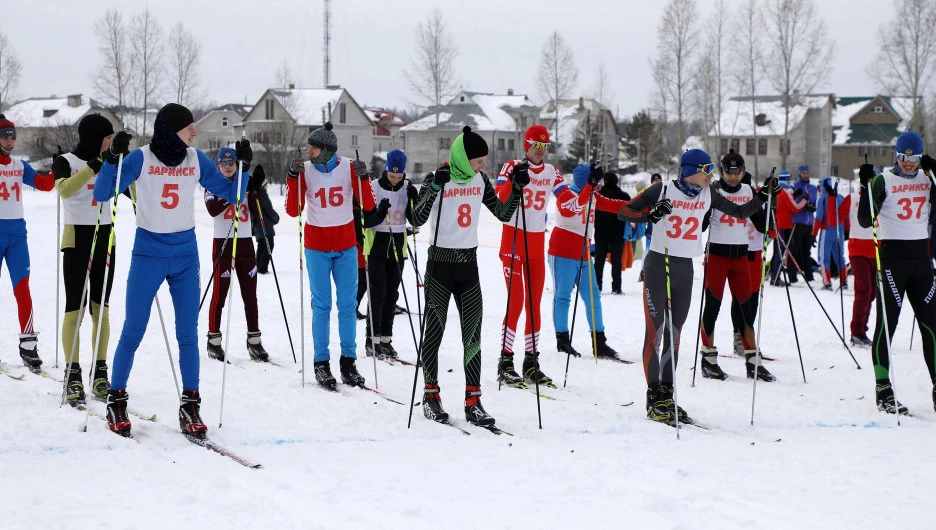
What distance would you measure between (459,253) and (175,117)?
1.95m

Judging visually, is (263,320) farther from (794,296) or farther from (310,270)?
(794,296)

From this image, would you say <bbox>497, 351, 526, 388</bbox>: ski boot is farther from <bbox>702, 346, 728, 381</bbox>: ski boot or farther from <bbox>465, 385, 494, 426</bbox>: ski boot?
<bbox>702, 346, 728, 381</bbox>: ski boot

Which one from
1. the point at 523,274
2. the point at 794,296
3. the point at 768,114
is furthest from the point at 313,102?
the point at 523,274

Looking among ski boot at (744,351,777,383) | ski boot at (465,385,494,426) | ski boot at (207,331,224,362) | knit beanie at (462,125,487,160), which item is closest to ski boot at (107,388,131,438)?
ski boot at (465,385,494,426)

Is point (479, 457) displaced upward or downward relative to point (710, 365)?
downward

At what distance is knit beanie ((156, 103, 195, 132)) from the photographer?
4.84 m

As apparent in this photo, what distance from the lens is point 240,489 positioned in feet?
13.5

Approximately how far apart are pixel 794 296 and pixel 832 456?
25.6 feet

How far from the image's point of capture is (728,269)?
7.24m

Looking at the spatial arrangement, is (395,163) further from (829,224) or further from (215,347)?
(829,224)

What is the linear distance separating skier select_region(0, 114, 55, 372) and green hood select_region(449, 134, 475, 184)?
3148mm

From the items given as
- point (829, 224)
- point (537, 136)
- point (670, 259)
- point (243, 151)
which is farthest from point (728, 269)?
point (829, 224)

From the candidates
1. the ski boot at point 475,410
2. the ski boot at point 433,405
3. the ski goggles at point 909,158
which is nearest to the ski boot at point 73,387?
the ski boot at point 433,405

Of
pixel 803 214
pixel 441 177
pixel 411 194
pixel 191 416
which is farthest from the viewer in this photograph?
pixel 803 214
